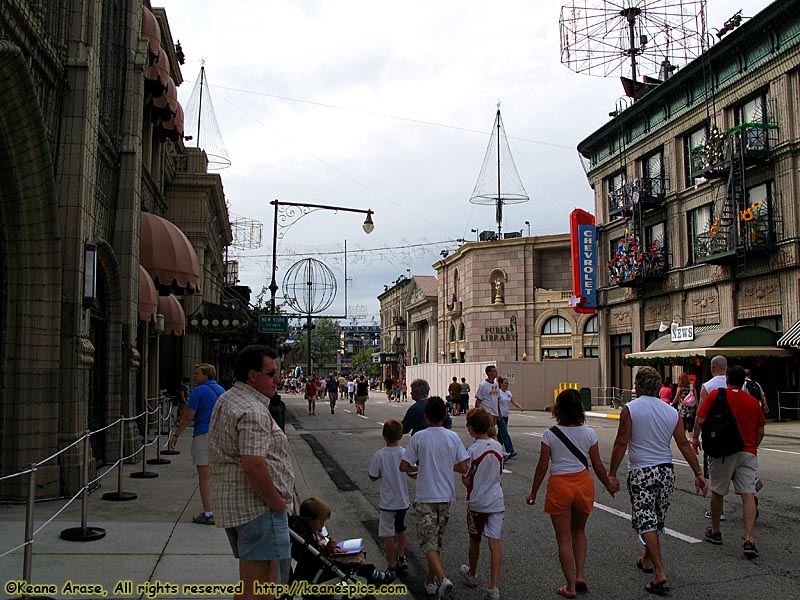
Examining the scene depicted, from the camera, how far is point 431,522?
615 centimetres

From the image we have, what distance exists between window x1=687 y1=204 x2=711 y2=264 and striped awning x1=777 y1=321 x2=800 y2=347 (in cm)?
508

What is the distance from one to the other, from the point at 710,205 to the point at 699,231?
1525 mm

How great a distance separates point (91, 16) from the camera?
1034 centimetres

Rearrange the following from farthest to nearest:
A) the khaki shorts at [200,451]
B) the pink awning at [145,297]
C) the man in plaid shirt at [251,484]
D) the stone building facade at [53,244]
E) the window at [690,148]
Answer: the window at [690,148], the pink awning at [145,297], the stone building facade at [53,244], the khaki shorts at [200,451], the man in plaid shirt at [251,484]

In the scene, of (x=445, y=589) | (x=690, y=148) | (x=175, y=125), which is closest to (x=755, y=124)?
(x=690, y=148)

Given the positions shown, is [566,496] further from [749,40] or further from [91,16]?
[749,40]

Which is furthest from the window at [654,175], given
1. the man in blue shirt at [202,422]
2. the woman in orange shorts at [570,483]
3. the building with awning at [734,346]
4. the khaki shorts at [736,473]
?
the woman in orange shorts at [570,483]

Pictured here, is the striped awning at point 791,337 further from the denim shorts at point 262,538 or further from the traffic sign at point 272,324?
the denim shorts at point 262,538

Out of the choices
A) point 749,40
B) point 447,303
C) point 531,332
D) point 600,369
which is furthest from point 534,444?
point 447,303

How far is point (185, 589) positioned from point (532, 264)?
164 feet

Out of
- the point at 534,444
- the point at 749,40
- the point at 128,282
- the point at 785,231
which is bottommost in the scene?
the point at 534,444

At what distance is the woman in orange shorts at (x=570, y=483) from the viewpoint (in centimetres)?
598

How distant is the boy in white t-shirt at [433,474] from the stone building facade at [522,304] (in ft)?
148

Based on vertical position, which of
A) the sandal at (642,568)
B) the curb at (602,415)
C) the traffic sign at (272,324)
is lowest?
the curb at (602,415)
